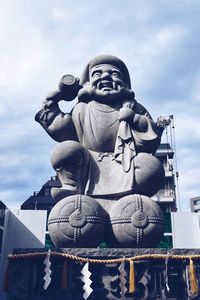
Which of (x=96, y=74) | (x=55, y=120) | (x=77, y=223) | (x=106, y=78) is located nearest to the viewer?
(x=77, y=223)

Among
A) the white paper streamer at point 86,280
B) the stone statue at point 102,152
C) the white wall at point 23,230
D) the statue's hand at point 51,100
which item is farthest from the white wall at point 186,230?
the white paper streamer at point 86,280

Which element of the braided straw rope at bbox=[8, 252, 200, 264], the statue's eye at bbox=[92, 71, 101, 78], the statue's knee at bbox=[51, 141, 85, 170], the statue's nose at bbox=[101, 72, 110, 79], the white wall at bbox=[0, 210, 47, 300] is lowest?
the braided straw rope at bbox=[8, 252, 200, 264]

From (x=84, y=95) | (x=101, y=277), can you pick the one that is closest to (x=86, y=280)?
(x=101, y=277)

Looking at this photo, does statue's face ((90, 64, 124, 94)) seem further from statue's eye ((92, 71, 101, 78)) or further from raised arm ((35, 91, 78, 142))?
raised arm ((35, 91, 78, 142))

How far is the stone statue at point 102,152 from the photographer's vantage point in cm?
482

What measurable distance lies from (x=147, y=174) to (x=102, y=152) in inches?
40.9

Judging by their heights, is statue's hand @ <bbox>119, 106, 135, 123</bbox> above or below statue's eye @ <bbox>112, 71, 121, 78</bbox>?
below

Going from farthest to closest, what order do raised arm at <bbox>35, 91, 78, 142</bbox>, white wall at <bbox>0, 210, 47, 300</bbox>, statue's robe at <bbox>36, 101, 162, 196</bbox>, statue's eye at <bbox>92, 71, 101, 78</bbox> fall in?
white wall at <bbox>0, 210, 47, 300</bbox> < statue's eye at <bbox>92, 71, 101, 78</bbox> < raised arm at <bbox>35, 91, 78, 142</bbox> < statue's robe at <bbox>36, 101, 162, 196</bbox>

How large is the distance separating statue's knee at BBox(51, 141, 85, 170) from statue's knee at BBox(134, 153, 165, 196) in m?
0.93

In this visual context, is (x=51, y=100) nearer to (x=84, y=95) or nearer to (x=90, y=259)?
(x=84, y=95)

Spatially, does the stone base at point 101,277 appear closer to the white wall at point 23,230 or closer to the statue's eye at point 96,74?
the statue's eye at point 96,74

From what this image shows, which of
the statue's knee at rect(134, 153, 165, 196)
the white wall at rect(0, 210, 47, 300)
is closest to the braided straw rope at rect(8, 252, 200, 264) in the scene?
the statue's knee at rect(134, 153, 165, 196)

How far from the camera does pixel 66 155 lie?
527 cm

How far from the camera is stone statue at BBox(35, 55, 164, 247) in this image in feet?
15.8
